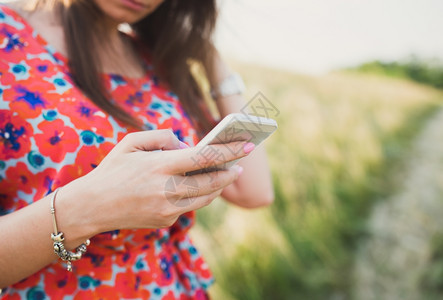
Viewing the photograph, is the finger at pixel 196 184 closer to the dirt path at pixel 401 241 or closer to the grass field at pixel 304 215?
the grass field at pixel 304 215

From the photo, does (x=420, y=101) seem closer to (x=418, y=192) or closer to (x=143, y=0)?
(x=418, y=192)

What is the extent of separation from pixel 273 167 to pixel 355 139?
1.28 meters

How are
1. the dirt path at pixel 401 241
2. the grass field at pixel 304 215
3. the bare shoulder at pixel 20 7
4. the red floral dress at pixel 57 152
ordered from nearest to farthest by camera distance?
the red floral dress at pixel 57 152 < the bare shoulder at pixel 20 7 < the grass field at pixel 304 215 < the dirt path at pixel 401 241

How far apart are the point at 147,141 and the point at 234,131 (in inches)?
5.8

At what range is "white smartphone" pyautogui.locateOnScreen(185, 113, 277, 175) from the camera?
55 cm

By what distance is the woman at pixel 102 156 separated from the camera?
61cm

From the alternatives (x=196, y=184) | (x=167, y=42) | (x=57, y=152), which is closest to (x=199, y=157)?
(x=196, y=184)

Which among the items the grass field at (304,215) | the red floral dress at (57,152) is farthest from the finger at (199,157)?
the grass field at (304,215)

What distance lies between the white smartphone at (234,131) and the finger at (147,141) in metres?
0.07

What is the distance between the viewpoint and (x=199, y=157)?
0.57m

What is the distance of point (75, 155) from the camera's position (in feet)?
2.47

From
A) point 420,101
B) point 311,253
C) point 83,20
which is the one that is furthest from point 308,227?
point 420,101

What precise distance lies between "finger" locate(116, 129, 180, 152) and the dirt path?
1.96m

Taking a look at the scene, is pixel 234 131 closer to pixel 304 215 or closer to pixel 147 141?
pixel 147 141
